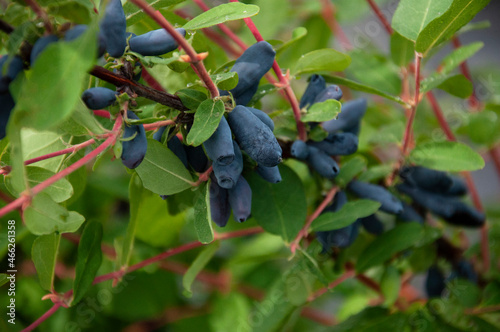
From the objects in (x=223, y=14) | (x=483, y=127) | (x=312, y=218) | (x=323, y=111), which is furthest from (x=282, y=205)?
(x=483, y=127)

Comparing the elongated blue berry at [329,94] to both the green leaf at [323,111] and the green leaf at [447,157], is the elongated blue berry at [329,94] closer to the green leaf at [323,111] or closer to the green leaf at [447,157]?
the green leaf at [323,111]

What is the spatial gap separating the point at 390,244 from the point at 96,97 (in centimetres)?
43

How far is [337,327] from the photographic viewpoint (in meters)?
0.70

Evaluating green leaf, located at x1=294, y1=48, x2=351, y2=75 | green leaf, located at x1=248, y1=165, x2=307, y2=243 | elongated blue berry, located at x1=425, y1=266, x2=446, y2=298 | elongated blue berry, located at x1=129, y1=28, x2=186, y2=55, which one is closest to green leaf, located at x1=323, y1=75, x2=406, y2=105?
green leaf, located at x1=294, y1=48, x2=351, y2=75

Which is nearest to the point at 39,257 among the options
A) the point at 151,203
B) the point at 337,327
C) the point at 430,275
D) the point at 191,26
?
the point at 151,203

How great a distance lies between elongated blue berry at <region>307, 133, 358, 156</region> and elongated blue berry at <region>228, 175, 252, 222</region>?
12cm

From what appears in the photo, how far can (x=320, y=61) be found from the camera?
54cm

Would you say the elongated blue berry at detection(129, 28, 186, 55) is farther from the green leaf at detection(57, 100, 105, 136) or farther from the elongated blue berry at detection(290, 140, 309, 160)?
the elongated blue berry at detection(290, 140, 309, 160)

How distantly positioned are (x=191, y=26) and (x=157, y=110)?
0.28 feet

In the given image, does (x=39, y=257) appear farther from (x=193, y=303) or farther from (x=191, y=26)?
(x=193, y=303)

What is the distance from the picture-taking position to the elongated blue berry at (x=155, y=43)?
15.7 inches

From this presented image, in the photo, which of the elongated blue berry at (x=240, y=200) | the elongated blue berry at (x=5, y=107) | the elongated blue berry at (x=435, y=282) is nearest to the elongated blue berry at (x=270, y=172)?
the elongated blue berry at (x=240, y=200)

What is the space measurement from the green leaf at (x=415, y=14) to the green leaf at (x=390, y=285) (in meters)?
0.33

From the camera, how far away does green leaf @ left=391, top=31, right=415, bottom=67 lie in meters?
0.64
